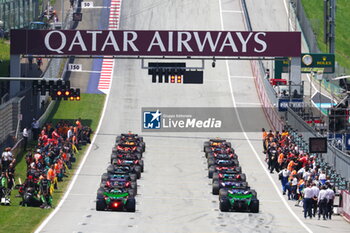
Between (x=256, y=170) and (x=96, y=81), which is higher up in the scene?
(x=96, y=81)

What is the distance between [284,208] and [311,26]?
59.6 m

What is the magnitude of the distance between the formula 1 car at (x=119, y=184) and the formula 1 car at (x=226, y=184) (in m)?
3.74

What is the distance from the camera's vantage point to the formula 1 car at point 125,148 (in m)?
50.1

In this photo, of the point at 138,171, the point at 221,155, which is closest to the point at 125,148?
the point at 138,171

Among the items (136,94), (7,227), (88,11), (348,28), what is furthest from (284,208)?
(348,28)

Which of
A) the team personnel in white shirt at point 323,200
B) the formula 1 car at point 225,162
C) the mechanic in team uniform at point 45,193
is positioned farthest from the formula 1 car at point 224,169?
the mechanic in team uniform at point 45,193

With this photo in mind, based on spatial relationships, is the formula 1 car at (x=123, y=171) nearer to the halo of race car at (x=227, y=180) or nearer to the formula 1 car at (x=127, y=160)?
the formula 1 car at (x=127, y=160)

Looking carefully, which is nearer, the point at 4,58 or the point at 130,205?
the point at 130,205

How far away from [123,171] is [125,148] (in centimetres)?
674

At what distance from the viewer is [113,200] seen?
37312 mm

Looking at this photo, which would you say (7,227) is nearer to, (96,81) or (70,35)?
(70,35)

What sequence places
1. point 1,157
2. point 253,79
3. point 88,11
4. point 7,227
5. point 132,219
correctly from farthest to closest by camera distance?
1. point 88,11
2. point 253,79
3. point 1,157
4. point 132,219
5. point 7,227

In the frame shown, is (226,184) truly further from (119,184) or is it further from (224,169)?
(119,184)

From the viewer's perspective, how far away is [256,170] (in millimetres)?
50375
